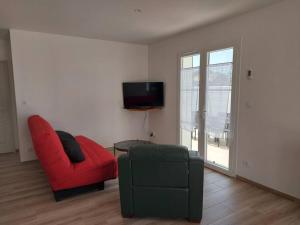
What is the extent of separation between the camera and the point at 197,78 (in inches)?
161

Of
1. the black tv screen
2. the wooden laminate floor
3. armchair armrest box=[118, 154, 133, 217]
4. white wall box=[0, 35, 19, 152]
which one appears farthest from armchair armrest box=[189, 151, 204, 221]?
white wall box=[0, 35, 19, 152]

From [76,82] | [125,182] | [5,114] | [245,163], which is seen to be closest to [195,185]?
[125,182]

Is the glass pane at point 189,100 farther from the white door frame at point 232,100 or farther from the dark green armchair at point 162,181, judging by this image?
the dark green armchair at point 162,181

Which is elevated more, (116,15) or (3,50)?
(116,15)

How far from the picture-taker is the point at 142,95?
200 inches

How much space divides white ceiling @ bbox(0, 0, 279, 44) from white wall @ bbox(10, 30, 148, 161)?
1.29ft

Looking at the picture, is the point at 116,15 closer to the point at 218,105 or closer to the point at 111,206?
the point at 218,105

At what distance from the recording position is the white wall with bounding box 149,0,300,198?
273 cm

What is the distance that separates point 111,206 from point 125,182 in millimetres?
676

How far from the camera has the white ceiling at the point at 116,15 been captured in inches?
110

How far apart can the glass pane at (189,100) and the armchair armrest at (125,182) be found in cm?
Result: 229

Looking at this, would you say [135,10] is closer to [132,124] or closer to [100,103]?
[100,103]

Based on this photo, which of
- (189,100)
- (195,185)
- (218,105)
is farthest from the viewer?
(189,100)

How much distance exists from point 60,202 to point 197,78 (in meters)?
3.06
